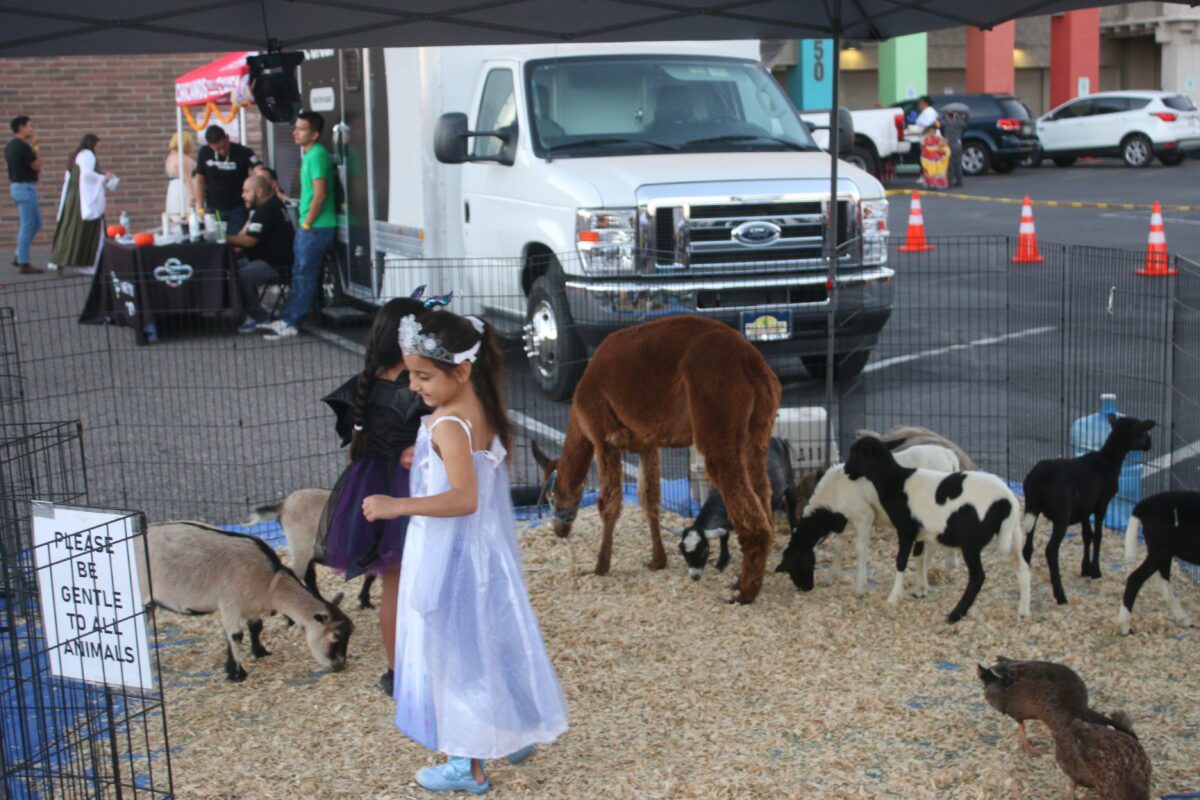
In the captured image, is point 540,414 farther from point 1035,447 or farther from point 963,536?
point 963,536

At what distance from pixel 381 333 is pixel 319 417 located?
5179mm

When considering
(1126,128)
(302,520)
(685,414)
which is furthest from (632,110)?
(1126,128)

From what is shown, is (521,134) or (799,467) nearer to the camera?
(799,467)

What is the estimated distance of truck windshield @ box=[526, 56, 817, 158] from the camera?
10625 mm

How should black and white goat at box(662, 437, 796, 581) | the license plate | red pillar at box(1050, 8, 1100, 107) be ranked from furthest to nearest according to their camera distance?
red pillar at box(1050, 8, 1100, 107) → the license plate → black and white goat at box(662, 437, 796, 581)

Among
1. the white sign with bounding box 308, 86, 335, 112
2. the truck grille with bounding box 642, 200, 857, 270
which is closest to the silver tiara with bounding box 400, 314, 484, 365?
the truck grille with bounding box 642, 200, 857, 270

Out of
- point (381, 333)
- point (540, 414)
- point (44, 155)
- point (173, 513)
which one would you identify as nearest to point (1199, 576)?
point (381, 333)

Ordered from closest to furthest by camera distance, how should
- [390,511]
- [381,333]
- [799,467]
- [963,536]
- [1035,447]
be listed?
[390,511] → [381,333] → [963,536] → [799,467] → [1035,447]

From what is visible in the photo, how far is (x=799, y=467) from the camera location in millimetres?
7750

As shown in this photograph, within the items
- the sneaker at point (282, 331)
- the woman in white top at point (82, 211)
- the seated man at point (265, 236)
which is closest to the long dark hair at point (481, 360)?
the sneaker at point (282, 331)

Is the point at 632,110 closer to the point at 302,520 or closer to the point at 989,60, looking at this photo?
the point at 302,520

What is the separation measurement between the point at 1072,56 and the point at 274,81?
3708 cm

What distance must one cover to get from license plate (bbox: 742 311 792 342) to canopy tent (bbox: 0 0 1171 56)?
203 centimetres

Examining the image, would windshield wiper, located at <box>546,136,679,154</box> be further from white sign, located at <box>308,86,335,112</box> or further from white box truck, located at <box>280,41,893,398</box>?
white sign, located at <box>308,86,335,112</box>
